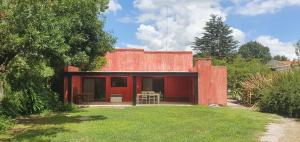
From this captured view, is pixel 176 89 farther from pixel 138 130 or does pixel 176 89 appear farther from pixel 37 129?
pixel 37 129

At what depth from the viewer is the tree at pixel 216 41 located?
73875mm

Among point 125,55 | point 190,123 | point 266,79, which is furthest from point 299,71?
point 125,55

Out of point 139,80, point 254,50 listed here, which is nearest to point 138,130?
point 139,80

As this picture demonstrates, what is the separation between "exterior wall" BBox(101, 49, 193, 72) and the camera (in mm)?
34406

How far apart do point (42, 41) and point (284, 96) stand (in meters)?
15.1

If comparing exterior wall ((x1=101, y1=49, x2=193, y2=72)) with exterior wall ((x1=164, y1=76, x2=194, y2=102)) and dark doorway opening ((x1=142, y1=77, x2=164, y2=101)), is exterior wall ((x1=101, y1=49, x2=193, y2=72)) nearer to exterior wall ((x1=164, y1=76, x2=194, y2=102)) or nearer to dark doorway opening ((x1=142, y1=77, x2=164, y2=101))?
exterior wall ((x1=164, y1=76, x2=194, y2=102))

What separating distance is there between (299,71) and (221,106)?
6511mm

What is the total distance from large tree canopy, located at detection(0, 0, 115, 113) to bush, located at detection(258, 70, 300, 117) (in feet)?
33.0

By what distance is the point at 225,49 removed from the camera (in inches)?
2913

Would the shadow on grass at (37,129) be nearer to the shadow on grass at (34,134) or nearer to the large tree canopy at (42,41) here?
the shadow on grass at (34,134)

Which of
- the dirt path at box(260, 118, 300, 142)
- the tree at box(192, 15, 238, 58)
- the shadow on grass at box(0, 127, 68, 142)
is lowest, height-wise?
the dirt path at box(260, 118, 300, 142)

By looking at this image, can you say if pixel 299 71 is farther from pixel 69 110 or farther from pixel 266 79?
pixel 69 110

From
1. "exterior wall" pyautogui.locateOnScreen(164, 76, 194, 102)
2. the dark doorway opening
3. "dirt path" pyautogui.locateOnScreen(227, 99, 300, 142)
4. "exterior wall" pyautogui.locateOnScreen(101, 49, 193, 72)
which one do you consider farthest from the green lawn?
the dark doorway opening

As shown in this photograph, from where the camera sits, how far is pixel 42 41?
12641mm
